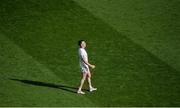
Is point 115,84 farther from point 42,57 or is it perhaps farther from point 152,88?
point 42,57

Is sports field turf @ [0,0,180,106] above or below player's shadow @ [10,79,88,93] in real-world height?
above

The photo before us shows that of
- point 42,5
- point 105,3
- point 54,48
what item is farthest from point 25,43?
point 105,3

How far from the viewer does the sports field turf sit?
1634cm

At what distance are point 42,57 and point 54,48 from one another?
0.81 metres

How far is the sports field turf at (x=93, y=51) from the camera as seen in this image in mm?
16344

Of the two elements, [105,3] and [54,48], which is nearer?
[54,48]

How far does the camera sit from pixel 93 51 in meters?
19.3

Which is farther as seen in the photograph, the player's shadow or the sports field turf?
the player's shadow

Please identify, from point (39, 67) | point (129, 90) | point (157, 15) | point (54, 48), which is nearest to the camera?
point (129, 90)

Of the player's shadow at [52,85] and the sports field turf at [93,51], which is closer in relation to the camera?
the sports field turf at [93,51]

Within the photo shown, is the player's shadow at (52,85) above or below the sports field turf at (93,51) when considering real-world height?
below

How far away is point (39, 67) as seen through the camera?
716 inches

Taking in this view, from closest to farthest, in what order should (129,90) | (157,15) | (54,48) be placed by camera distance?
(129,90)
(54,48)
(157,15)

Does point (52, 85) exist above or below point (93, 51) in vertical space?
below
